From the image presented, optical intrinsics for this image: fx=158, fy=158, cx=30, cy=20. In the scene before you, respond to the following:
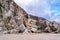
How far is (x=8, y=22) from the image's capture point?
1966 centimetres

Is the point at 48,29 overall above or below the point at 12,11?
below

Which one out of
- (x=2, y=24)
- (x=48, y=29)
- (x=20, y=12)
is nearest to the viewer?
(x=2, y=24)

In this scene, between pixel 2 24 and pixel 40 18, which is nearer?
pixel 2 24

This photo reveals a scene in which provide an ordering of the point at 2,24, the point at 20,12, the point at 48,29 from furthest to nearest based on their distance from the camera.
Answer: the point at 20,12
the point at 48,29
the point at 2,24

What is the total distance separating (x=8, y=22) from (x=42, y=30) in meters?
4.37

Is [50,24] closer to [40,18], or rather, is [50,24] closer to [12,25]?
[40,18]

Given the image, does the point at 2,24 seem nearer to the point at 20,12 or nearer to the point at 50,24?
the point at 20,12

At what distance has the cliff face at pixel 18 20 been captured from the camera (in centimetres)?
1922

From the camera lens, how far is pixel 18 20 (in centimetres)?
1997

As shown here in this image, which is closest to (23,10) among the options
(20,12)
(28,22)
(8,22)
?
(20,12)

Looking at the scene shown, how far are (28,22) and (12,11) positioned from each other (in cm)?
262

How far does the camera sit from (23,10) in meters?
22.4

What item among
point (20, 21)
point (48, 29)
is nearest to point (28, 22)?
point (20, 21)

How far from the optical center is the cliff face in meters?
19.2
